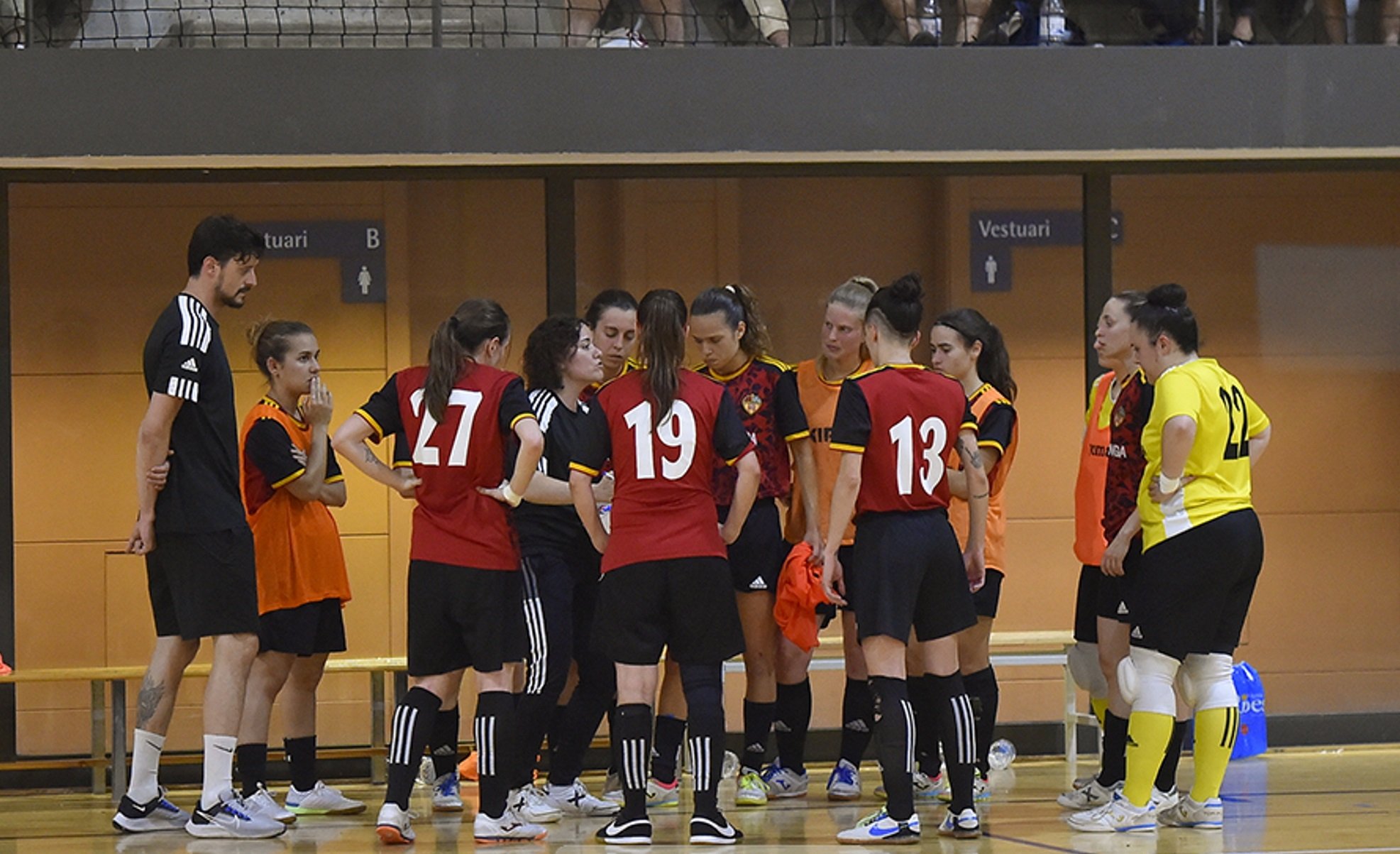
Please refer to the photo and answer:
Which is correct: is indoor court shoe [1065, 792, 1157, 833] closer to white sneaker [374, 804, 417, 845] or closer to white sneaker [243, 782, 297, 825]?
white sneaker [374, 804, 417, 845]

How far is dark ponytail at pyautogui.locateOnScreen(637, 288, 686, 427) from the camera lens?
212 inches

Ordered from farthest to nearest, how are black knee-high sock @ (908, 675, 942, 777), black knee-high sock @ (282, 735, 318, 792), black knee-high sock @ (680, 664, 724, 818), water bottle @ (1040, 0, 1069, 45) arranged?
water bottle @ (1040, 0, 1069, 45), black knee-high sock @ (282, 735, 318, 792), black knee-high sock @ (908, 675, 942, 777), black knee-high sock @ (680, 664, 724, 818)

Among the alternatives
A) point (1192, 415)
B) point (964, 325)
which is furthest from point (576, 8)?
point (1192, 415)

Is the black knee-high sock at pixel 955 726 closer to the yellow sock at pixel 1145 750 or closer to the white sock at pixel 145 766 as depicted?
the yellow sock at pixel 1145 750

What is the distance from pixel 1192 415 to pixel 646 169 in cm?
312

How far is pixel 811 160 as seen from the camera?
25.1 ft

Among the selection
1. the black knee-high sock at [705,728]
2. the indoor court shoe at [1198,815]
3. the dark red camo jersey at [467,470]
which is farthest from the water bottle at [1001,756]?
the dark red camo jersey at [467,470]

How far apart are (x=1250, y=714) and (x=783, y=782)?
2.26m

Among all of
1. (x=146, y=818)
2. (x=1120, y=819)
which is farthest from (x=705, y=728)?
(x=146, y=818)

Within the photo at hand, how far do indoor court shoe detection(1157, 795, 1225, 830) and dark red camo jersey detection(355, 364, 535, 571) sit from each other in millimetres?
2323

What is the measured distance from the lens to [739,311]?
6.00m

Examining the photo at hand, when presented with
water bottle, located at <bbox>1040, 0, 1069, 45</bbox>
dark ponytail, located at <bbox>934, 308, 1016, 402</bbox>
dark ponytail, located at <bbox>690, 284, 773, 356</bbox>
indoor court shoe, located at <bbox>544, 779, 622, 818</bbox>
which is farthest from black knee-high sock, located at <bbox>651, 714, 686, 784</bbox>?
water bottle, located at <bbox>1040, 0, 1069, 45</bbox>

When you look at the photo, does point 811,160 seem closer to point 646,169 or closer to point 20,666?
point 646,169

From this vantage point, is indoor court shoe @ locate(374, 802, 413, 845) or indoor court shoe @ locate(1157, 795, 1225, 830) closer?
indoor court shoe @ locate(374, 802, 413, 845)
